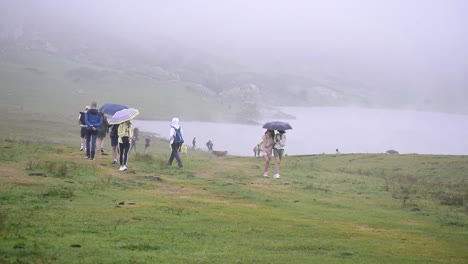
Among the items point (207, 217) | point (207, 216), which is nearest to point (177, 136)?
point (207, 216)

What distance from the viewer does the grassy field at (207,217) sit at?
12.7 metres

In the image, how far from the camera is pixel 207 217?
1831cm

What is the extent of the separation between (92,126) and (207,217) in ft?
52.2

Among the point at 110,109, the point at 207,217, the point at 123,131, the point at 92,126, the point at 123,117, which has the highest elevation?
the point at 110,109

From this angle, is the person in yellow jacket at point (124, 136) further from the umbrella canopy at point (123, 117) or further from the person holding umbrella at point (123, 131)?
the umbrella canopy at point (123, 117)

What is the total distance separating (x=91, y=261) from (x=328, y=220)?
1086cm

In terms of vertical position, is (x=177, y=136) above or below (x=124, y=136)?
above

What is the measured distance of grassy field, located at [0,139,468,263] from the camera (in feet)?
41.7

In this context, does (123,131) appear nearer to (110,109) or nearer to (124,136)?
(124,136)

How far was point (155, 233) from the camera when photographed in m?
14.7

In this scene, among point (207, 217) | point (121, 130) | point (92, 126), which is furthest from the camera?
point (92, 126)

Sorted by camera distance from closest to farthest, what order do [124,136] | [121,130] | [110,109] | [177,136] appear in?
1. [121,130]
2. [124,136]
3. [177,136]
4. [110,109]

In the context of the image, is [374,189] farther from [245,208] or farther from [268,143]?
[245,208]

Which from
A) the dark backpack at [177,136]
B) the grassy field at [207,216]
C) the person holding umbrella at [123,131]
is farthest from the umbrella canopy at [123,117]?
the dark backpack at [177,136]
